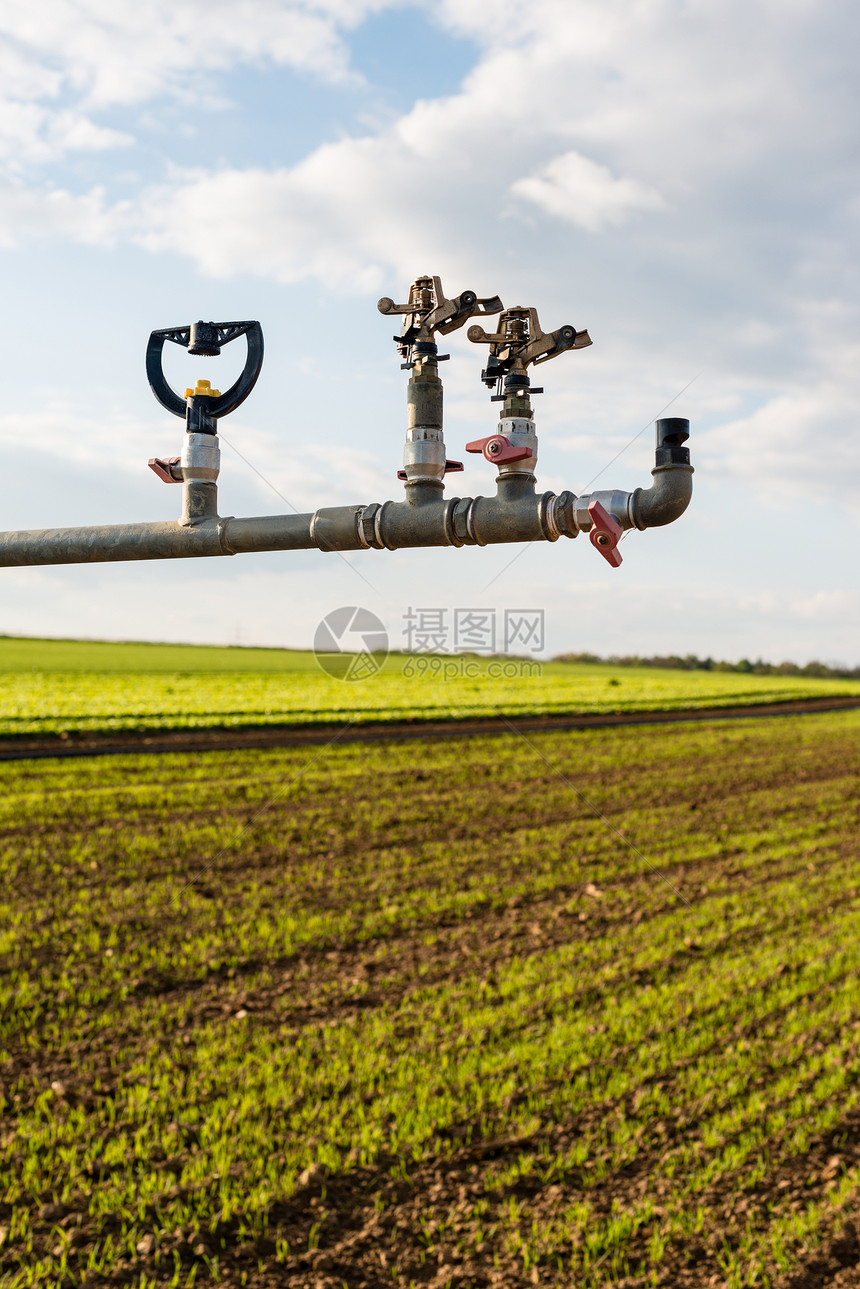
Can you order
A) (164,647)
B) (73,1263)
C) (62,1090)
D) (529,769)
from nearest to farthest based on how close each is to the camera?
1. (73,1263)
2. (62,1090)
3. (529,769)
4. (164,647)

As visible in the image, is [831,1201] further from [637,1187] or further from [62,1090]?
[62,1090]

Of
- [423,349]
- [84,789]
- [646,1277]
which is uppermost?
[423,349]

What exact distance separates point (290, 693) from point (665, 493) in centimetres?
3057

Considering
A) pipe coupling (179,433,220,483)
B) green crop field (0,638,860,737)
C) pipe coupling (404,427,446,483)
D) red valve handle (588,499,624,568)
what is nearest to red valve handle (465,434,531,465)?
pipe coupling (404,427,446,483)

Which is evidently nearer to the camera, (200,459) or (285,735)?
(200,459)

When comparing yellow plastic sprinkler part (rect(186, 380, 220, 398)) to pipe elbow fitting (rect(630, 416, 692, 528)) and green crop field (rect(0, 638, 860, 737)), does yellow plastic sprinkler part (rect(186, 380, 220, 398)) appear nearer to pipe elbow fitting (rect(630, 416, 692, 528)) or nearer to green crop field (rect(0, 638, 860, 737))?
pipe elbow fitting (rect(630, 416, 692, 528))

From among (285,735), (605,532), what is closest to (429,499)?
(605,532)

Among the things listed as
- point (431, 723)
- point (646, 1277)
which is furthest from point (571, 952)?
point (431, 723)

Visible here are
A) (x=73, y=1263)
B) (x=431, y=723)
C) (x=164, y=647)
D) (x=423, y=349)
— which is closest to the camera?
(x=423, y=349)

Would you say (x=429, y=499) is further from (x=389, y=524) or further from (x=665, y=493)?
(x=665, y=493)

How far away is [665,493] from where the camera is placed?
358 centimetres

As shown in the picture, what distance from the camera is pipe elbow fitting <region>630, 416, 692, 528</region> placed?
3.58 meters

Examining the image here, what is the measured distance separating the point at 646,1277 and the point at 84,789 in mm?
13534

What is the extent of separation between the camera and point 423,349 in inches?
154
